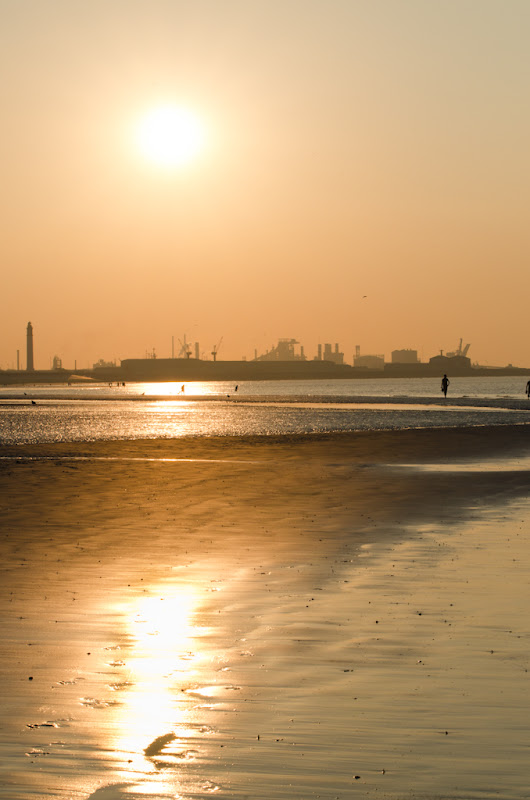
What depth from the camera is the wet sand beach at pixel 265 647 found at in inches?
270

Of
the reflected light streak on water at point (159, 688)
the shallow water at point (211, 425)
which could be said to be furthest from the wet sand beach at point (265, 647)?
the shallow water at point (211, 425)

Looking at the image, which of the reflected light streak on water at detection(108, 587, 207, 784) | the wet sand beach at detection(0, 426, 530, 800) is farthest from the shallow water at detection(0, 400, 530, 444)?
the reflected light streak on water at detection(108, 587, 207, 784)

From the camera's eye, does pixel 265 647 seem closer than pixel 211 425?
Yes

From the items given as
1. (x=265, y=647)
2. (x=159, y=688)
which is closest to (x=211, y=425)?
(x=265, y=647)

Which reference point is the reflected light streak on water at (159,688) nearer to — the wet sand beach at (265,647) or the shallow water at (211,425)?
the wet sand beach at (265,647)

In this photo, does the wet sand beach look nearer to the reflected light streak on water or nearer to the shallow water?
the reflected light streak on water

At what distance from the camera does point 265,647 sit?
10234 mm

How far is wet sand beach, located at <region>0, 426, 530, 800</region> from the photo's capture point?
22.5 feet

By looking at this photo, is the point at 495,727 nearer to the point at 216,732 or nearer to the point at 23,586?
the point at 216,732

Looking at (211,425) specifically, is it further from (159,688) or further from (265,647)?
(159,688)

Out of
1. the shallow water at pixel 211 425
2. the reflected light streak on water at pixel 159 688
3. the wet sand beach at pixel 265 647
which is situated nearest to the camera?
the wet sand beach at pixel 265 647

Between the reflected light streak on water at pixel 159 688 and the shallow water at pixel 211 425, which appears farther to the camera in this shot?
the shallow water at pixel 211 425

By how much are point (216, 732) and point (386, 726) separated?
1323 mm

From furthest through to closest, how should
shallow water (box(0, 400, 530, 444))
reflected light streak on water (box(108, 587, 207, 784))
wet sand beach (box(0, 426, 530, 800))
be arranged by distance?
shallow water (box(0, 400, 530, 444)), reflected light streak on water (box(108, 587, 207, 784)), wet sand beach (box(0, 426, 530, 800))
